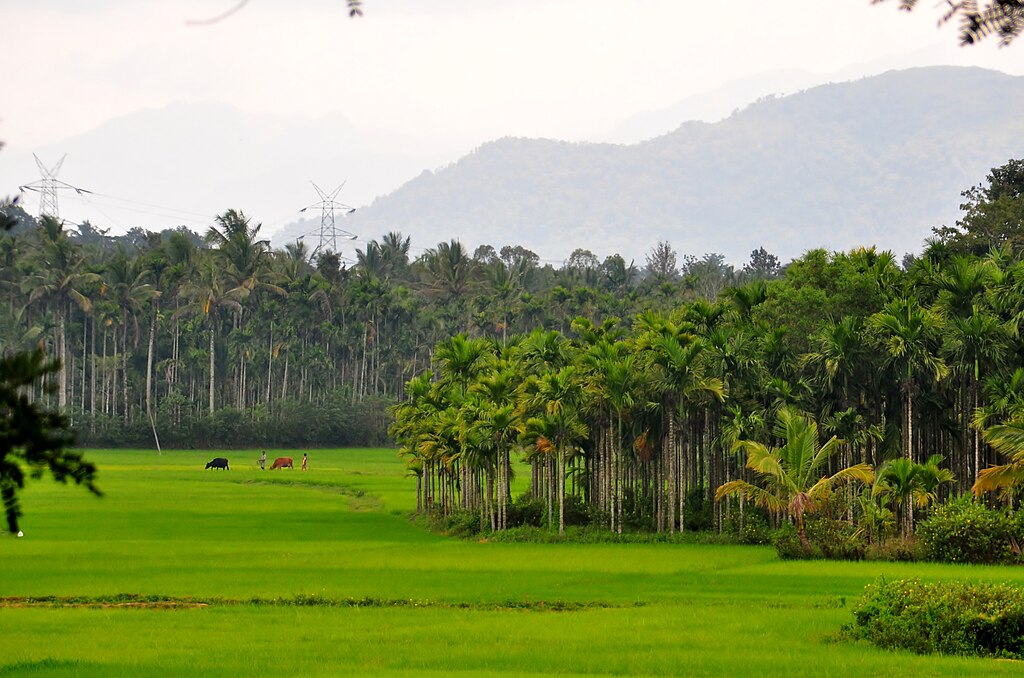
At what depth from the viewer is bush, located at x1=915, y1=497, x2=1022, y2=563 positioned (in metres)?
45.3

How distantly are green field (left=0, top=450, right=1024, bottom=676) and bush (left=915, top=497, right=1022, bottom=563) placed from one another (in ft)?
4.86

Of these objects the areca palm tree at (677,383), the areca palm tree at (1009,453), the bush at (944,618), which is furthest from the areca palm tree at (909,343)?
the bush at (944,618)

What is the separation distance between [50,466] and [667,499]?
6017cm

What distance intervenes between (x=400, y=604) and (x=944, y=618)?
14.5 meters

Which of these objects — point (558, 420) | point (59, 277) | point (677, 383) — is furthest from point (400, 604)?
point (59, 277)

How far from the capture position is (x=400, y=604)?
35.7m

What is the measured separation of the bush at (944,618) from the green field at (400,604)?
85 cm

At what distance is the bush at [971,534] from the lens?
45281 mm

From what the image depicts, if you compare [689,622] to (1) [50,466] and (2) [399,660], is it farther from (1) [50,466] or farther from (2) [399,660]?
(1) [50,466]

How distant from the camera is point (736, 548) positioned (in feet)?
179

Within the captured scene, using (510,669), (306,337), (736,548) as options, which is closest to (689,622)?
(510,669)

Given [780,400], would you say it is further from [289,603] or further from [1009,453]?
[289,603]

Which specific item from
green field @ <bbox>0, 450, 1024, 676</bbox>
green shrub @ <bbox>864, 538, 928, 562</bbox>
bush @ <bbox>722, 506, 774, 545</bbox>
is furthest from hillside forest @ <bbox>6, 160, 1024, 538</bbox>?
green field @ <bbox>0, 450, 1024, 676</bbox>

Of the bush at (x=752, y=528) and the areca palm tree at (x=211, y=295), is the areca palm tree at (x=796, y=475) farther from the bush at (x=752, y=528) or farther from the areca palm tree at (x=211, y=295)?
the areca palm tree at (x=211, y=295)
